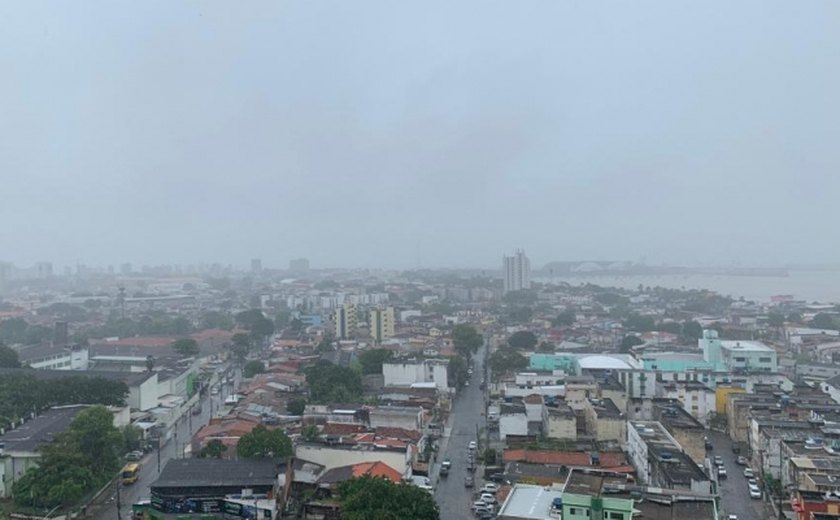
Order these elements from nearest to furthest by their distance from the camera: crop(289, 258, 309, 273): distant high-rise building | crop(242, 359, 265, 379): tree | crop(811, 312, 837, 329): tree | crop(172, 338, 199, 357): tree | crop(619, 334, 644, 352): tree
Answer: crop(242, 359, 265, 379): tree → crop(172, 338, 199, 357): tree → crop(619, 334, 644, 352): tree → crop(811, 312, 837, 329): tree → crop(289, 258, 309, 273): distant high-rise building

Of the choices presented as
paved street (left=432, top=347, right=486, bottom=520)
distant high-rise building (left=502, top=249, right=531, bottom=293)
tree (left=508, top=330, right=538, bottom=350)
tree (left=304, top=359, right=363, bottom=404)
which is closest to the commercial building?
paved street (left=432, top=347, right=486, bottom=520)

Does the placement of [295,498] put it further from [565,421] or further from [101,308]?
[101,308]

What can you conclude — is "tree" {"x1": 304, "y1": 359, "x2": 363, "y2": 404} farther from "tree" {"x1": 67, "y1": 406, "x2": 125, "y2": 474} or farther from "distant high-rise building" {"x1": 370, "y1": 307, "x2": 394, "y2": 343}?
"distant high-rise building" {"x1": 370, "y1": 307, "x2": 394, "y2": 343}

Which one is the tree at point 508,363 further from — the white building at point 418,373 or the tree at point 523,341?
the tree at point 523,341

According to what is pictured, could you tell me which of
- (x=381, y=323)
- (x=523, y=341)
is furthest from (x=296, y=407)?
(x=381, y=323)

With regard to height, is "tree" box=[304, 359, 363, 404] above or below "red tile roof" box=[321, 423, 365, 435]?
above

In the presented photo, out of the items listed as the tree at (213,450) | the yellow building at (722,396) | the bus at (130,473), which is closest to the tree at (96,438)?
the bus at (130,473)

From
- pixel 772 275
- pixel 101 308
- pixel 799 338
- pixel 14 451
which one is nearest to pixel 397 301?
pixel 101 308
